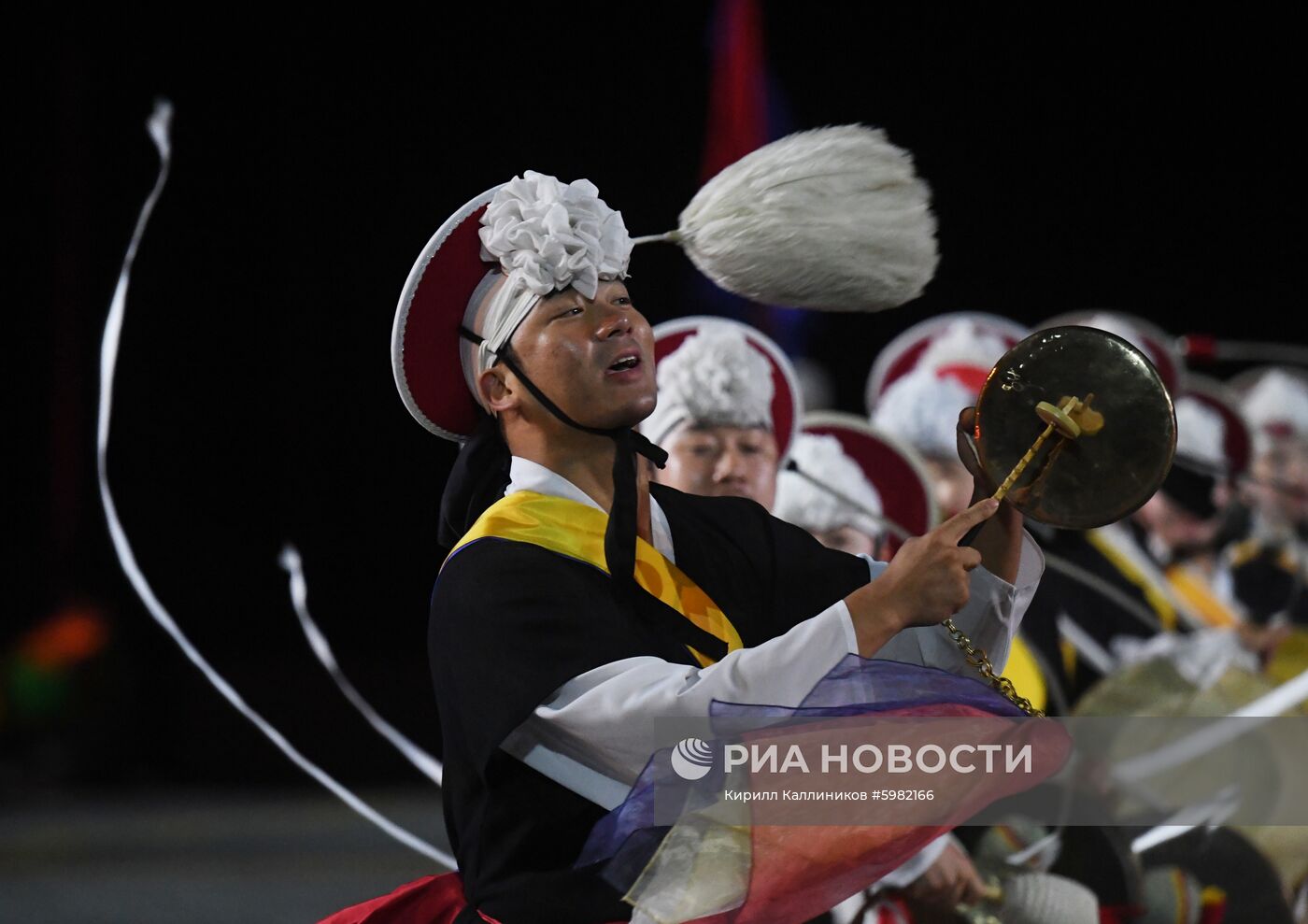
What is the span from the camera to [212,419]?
9.95m

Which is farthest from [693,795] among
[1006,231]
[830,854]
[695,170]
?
[1006,231]

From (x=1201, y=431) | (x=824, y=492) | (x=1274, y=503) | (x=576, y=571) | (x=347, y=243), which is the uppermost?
(x=576, y=571)

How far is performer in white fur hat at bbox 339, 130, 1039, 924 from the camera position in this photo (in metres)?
2.53

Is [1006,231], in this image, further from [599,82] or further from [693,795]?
[693,795]

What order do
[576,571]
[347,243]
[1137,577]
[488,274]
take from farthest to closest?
[347,243], [1137,577], [488,274], [576,571]

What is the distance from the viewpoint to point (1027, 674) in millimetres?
4852

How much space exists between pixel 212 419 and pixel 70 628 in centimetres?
148

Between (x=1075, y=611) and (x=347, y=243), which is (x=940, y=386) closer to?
(x=1075, y=611)

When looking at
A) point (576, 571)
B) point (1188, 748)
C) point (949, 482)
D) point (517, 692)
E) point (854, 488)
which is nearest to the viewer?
point (517, 692)

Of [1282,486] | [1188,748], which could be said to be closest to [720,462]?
[1188,748]

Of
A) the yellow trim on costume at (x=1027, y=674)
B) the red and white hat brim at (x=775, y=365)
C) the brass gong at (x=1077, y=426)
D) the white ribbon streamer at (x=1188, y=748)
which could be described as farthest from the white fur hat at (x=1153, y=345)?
the brass gong at (x=1077, y=426)

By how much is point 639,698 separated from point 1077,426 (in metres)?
0.69

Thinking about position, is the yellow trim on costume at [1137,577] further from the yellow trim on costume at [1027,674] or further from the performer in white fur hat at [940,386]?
the yellow trim on costume at [1027,674]

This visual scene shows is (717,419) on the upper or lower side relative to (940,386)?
upper
